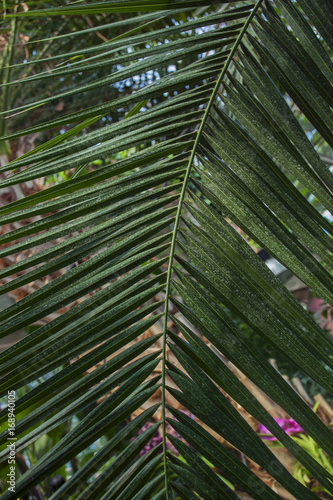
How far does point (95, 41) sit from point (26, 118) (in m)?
0.53

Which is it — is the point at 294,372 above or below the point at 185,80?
below

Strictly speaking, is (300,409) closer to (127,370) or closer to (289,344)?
(289,344)

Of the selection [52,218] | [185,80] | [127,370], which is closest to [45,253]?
[52,218]

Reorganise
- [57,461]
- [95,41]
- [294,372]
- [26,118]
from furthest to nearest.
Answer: [294,372] → [26,118] → [95,41] → [57,461]

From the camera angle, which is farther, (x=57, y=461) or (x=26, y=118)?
(x=26, y=118)

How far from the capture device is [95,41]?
180cm

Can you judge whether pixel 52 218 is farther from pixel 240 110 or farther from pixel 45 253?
pixel 240 110

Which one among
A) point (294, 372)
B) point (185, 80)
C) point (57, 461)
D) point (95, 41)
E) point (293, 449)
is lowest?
point (294, 372)

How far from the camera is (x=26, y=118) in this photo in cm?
196

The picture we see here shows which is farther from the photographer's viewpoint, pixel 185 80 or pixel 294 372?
pixel 294 372

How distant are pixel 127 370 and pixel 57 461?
103mm

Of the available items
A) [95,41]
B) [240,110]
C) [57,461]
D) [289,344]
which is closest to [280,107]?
[240,110]

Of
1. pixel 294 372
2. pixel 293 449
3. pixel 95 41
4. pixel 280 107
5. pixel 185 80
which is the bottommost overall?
pixel 294 372

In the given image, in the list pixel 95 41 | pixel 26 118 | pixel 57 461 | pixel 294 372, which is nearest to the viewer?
pixel 57 461
